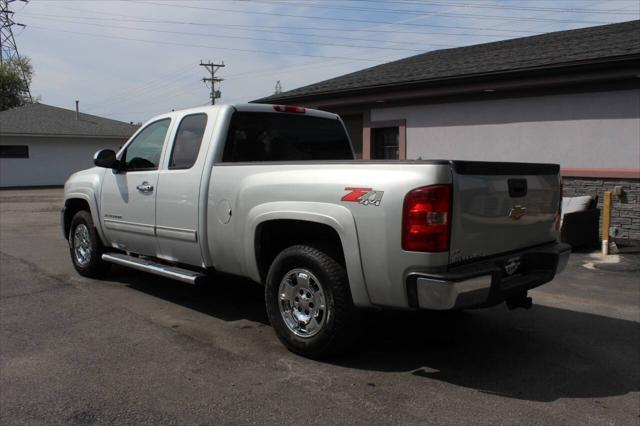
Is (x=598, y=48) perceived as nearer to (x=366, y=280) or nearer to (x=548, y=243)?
(x=548, y=243)

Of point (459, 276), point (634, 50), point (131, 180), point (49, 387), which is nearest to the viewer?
point (459, 276)

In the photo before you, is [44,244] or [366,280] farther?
[44,244]

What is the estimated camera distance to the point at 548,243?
15.2ft

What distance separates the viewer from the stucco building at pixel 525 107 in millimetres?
9773

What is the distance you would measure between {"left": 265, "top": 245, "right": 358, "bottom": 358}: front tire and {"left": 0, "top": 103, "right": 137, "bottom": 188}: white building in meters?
28.4

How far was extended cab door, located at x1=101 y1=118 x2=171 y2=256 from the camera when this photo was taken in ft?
18.8

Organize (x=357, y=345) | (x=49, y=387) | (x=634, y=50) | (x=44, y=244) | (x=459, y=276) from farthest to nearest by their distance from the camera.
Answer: (x=44, y=244), (x=634, y=50), (x=357, y=345), (x=49, y=387), (x=459, y=276)

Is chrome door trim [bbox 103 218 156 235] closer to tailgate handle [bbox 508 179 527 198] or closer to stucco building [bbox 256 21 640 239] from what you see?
tailgate handle [bbox 508 179 527 198]

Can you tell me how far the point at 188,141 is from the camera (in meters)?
5.45

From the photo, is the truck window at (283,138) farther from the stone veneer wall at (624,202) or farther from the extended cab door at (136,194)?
the stone veneer wall at (624,202)

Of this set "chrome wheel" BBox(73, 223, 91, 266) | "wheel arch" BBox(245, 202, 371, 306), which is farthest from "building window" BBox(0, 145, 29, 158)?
"wheel arch" BBox(245, 202, 371, 306)

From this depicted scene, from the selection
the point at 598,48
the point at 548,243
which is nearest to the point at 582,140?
the point at 598,48

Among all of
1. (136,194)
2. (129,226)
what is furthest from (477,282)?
(129,226)

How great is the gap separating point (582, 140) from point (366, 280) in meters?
8.15
